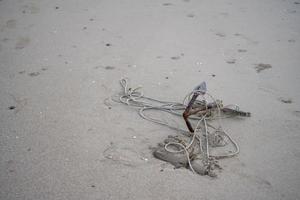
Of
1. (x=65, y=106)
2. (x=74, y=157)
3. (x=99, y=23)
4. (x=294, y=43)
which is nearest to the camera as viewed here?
(x=74, y=157)

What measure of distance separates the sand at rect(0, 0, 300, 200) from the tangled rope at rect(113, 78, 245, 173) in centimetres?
7

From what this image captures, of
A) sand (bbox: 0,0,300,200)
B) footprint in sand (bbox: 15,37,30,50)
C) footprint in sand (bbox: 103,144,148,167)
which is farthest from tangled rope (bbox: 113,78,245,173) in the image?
footprint in sand (bbox: 15,37,30,50)

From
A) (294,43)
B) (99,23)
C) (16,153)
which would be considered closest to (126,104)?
(16,153)

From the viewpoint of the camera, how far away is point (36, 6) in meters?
4.27

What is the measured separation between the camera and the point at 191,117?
8.13 feet

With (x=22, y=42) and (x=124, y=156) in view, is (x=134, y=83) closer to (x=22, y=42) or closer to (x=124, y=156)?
(x=124, y=156)

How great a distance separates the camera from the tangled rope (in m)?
2.12

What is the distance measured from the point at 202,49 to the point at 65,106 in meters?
1.67

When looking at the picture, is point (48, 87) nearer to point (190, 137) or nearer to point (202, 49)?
point (190, 137)

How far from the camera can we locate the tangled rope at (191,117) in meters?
2.12

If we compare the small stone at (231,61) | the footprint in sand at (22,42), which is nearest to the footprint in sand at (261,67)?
the small stone at (231,61)

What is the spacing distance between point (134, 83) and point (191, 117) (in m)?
0.70

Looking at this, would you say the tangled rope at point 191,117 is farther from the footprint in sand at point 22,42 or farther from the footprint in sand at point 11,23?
the footprint in sand at point 11,23

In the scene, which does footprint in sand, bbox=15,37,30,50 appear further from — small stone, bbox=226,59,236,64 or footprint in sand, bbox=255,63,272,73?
footprint in sand, bbox=255,63,272,73
